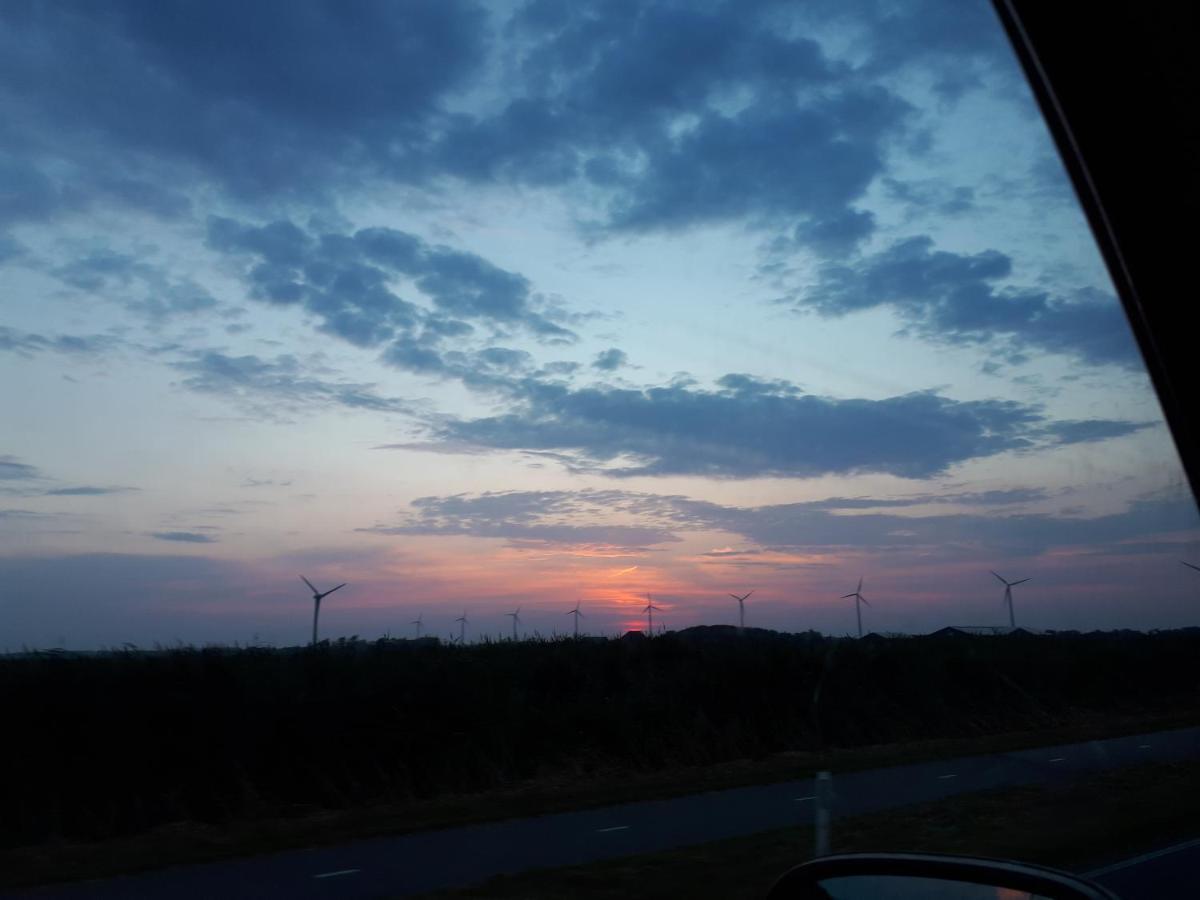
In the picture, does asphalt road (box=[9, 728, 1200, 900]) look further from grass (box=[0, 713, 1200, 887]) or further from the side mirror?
the side mirror

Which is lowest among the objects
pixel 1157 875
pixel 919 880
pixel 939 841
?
pixel 1157 875

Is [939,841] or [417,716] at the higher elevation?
[417,716]

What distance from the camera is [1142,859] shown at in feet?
41.9

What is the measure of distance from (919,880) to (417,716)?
862 inches

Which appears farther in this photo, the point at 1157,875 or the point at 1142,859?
the point at 1142,859

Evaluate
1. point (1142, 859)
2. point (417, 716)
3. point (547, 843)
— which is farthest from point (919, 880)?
point (417, 716)

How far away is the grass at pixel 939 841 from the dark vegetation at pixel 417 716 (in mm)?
9249

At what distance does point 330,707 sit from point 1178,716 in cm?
2690

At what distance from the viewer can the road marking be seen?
39.2 feet

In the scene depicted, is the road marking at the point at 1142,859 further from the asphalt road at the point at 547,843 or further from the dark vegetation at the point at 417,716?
the dark vegetation at the point at 417,716

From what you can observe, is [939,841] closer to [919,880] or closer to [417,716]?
[919,880]

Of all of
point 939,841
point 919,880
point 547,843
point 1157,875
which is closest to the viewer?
point 919,880

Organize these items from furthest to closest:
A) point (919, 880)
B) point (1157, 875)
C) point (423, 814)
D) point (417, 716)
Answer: point (417, 716) < point (423, 814) < point (1157, 875) < point (919, 880)

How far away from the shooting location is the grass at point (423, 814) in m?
13.9
